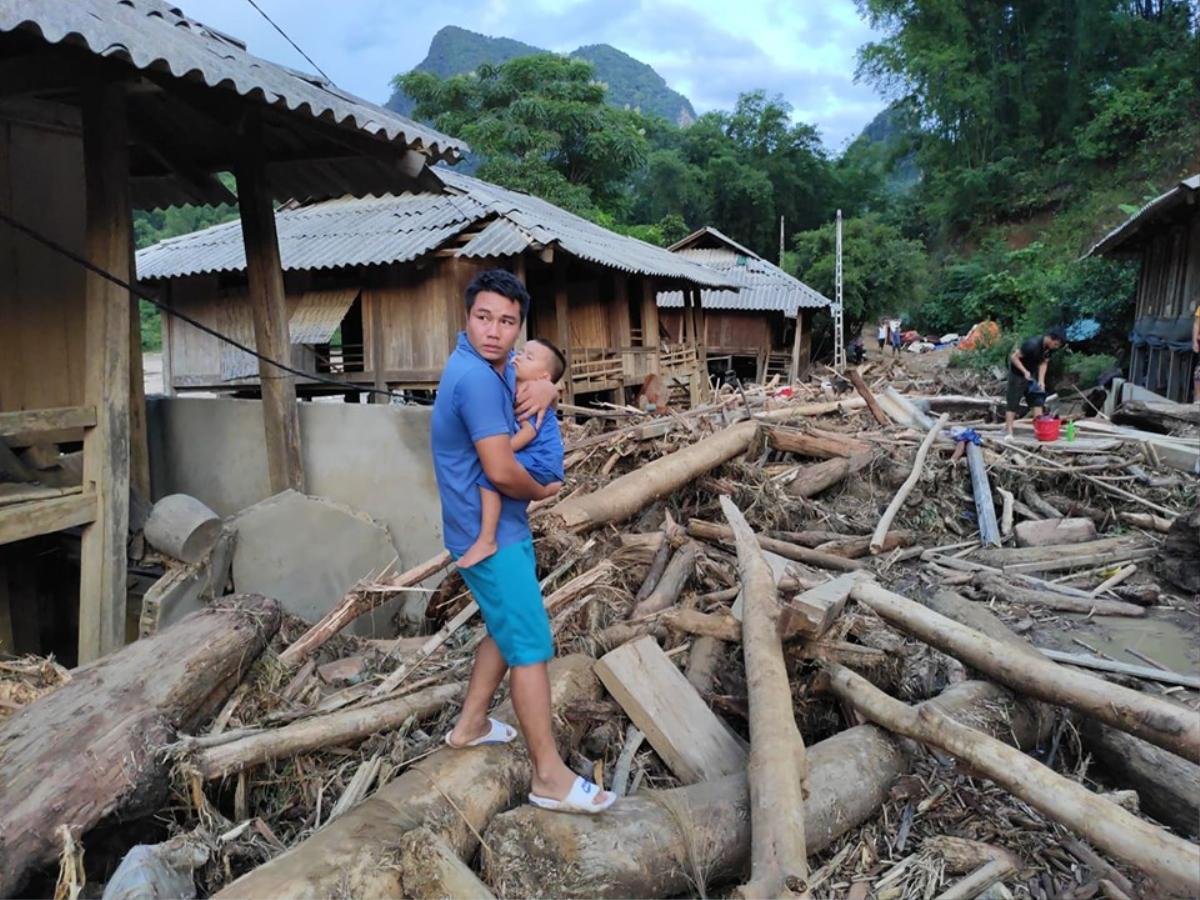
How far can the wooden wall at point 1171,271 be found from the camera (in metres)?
13.9

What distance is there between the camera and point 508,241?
1199 cm

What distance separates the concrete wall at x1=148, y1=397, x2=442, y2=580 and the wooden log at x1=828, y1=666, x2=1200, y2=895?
3.41 m

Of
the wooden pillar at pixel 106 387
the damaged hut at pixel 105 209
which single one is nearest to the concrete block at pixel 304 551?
the damaged hut at pixel 105 209

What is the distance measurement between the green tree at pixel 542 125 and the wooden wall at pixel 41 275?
24293 mm

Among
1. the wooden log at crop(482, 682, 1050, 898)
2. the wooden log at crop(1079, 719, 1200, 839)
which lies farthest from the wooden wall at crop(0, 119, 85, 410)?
the wooden log at crop(1079, 719, 1200, 839)

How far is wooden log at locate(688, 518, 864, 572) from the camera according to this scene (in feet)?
19.4

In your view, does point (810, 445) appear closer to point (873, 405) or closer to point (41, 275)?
point (873, 405)

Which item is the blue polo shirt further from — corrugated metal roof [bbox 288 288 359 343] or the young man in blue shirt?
corrugated metal roof [bbox 288 288 359 343]

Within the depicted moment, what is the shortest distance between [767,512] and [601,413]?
3.90 m

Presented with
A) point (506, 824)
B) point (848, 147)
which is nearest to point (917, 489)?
point (506, 824)

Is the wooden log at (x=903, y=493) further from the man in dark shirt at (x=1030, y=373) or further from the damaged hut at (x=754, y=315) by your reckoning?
the damaged hut at (x=754, y=315)

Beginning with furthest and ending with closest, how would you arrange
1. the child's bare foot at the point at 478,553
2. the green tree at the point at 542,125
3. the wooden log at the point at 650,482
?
the green tree at the point at 542,125, the wooden log at the point at 650,482, the child's bare foot at the point at 478,553

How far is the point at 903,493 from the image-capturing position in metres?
7.36

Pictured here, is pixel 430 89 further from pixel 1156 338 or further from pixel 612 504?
pixel 612 504
